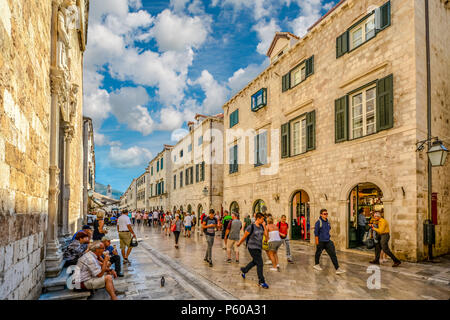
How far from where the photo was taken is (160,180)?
3991 centimetres

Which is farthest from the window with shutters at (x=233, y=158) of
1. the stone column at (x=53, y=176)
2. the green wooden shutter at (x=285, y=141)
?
the stone column at (x=53, y=176)

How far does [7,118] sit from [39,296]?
10.7 feet

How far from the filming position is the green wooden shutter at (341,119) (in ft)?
37.2

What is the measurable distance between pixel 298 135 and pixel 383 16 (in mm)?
5889

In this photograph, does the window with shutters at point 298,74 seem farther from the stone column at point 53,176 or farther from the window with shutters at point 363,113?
the stone column at point 53,176

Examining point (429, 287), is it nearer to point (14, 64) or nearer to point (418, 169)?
point (418, 169)

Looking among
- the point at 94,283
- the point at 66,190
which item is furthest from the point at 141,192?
the point at 94,283

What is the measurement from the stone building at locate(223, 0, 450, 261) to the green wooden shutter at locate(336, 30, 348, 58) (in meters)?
0.04

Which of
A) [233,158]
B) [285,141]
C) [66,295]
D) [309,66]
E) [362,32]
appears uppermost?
[362,32]

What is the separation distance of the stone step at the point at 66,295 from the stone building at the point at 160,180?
31273mm

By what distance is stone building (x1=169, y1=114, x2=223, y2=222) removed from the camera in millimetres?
24281

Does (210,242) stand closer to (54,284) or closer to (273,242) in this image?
(273,242)

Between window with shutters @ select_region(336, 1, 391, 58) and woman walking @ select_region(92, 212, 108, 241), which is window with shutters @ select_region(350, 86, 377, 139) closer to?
window with shutters @ select_region(336, 1, 391, 58)

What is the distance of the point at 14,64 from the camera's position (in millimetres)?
3305
